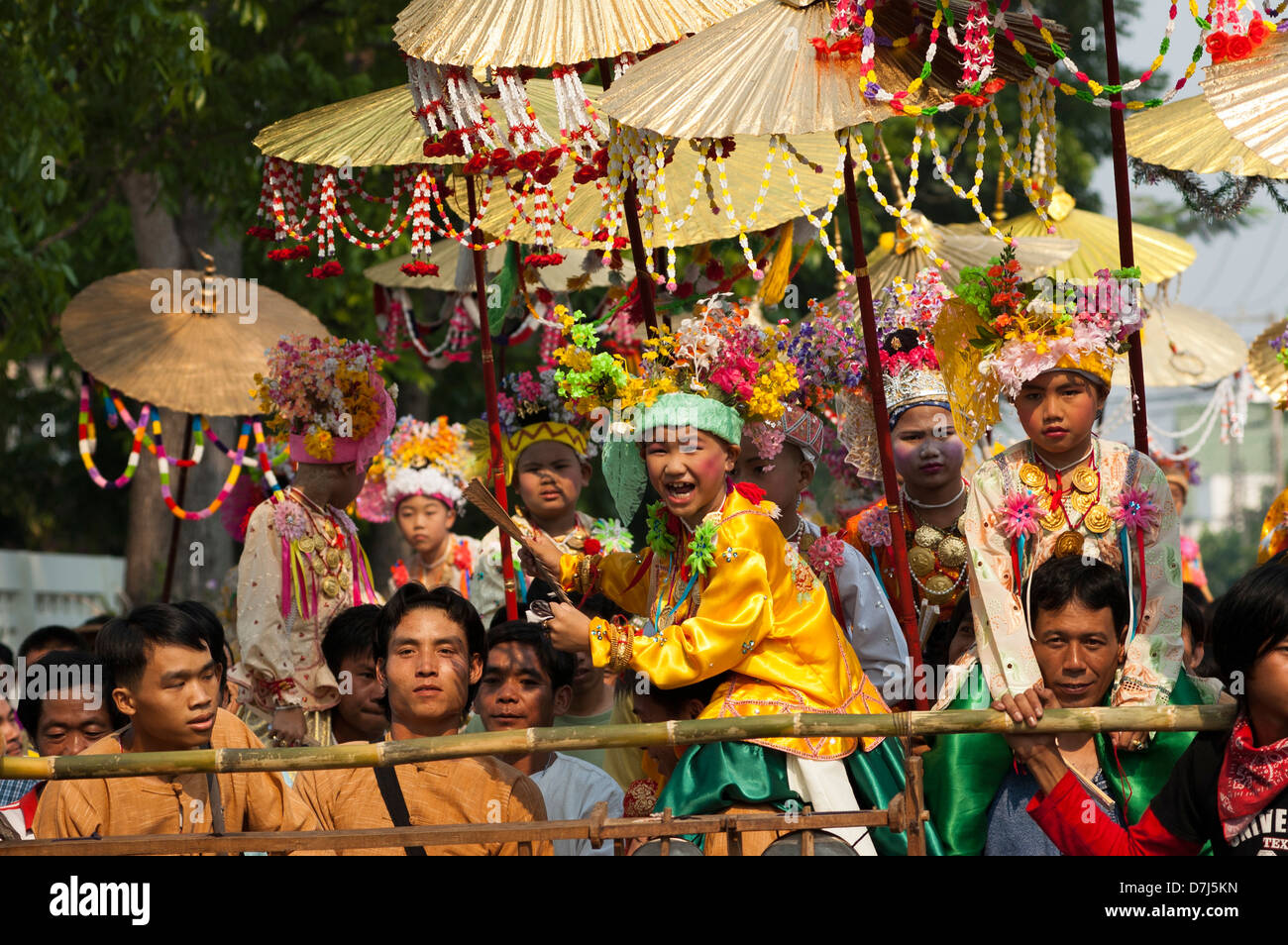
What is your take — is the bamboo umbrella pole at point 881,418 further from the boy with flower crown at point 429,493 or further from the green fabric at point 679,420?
the boy with flower crown at point 429,493

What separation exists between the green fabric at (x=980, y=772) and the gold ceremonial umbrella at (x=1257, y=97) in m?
1.36

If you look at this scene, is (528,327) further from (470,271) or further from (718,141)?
(718,141)

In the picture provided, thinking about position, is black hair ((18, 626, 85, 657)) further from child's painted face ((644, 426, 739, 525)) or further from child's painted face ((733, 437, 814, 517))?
child's painted face ((644, 426, 739, 525))

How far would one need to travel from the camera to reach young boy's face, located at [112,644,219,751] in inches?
153

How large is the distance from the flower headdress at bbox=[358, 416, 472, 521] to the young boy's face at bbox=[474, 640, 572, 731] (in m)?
3.09

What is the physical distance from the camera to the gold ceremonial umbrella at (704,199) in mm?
5211

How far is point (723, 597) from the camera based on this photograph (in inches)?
151

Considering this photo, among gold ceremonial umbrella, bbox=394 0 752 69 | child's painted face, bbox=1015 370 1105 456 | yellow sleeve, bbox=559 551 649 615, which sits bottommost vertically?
yellow sleeve, bbox=559 551 649 615

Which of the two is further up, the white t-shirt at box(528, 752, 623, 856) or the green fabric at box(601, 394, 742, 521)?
the green fabric at box(601, 394, 742, 521)

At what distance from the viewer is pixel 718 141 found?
14.1 feet

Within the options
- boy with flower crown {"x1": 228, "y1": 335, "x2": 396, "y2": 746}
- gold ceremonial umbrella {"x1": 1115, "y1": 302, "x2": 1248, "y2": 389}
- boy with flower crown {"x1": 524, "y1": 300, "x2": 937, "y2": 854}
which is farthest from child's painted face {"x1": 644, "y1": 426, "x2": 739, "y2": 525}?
gold ceremonial umbrella {"x1": 1115, "y1": 302, "x2": 1248, "y2": 389}

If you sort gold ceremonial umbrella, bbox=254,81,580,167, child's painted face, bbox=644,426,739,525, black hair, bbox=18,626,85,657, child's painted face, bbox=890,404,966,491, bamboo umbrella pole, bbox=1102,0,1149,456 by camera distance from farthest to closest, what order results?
black hair, bbox=18,626,85,657 < child's painted face, bbox=890,404,966,491 < gold ceremonial umbrella, bbox=254,81,580,167 < bamboo umbrella pole, bbox=1102,0,1149,456 < child's painted face, bbox=644,426,739,525

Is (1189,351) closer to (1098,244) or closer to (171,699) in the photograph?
(1098,244)

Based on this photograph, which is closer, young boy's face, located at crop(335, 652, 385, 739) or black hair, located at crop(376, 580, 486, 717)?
black hair, located at crop(376, 580, 486, 717)
